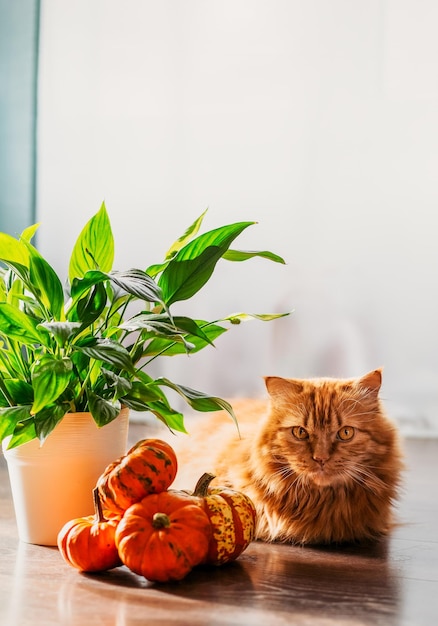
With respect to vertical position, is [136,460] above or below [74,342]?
below

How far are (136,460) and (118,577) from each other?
22 cm

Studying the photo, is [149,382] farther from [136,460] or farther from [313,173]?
[313,173]

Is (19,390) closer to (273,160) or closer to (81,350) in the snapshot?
(81,350)

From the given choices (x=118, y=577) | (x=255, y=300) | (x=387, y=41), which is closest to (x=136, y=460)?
(x=118, y=577)

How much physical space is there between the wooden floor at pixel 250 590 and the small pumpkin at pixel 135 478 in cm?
15

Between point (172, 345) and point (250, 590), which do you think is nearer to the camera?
point (250, 590)

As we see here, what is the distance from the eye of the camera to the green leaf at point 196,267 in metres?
1.62

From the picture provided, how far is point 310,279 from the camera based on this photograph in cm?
380

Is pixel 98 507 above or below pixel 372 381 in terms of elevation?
below

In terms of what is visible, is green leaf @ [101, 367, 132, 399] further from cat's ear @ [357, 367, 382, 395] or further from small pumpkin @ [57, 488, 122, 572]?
cat's ear @ [357, 367, 382, 395]

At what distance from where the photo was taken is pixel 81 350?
1494 mm

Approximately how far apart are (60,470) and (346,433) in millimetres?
610

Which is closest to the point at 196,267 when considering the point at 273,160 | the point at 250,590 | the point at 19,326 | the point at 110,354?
the point at 110,354

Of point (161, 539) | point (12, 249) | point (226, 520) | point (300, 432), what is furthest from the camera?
point (300, 432)
